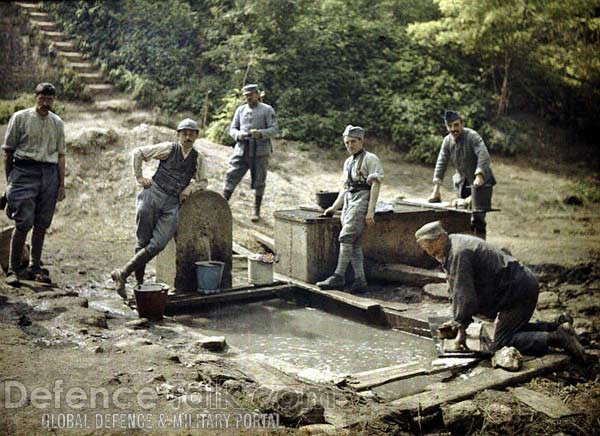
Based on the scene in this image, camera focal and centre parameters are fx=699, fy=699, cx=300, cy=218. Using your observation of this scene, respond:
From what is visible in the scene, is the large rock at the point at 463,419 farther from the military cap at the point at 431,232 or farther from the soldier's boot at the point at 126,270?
the soldier's boot at the point at 126,270

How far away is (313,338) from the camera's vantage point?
24.2ft

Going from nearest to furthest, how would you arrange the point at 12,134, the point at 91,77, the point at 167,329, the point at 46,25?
1. the point at 167,329
2. the point at 12,134
3. the point at 91,77
4. the point at 46,25

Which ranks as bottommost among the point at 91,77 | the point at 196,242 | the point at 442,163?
the point at 196,242

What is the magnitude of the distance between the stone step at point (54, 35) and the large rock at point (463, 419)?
1649 cm

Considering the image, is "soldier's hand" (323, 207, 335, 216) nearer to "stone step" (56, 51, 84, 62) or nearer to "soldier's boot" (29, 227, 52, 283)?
"soldier's boot" (29, 227, 52, 283)

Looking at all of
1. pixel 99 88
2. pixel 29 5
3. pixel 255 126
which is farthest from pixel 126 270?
pixel 29 5

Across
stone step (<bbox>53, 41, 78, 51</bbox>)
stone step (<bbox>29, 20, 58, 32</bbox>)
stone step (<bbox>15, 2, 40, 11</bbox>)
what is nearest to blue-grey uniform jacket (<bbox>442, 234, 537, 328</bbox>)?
stone step (<bbox>53, 41, 78, 51</bbox>)

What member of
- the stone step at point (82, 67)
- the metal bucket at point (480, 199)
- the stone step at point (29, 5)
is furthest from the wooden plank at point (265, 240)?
the stone step at point (29, 5)

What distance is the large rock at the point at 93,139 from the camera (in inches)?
507

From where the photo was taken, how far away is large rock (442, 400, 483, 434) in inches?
197

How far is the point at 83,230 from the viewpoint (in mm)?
11211

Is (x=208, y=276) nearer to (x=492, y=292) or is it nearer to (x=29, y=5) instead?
(x=492, y=292)

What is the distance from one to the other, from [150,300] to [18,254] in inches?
69.3

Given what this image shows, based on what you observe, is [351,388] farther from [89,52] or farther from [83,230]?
[89,52]
